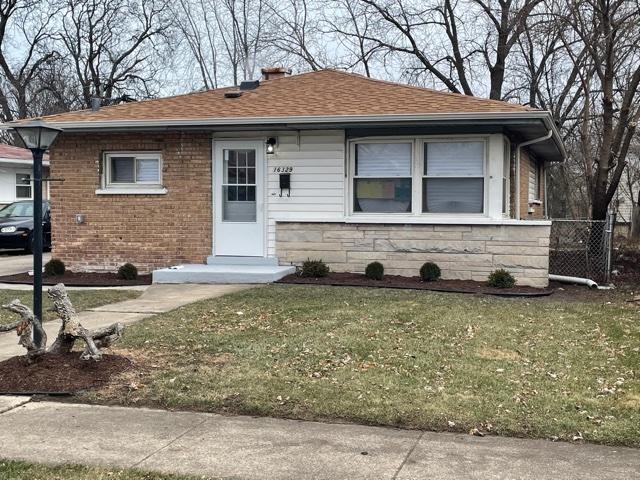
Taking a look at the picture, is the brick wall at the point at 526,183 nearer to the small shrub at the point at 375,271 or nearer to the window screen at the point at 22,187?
the small shrub at the point at 375,271

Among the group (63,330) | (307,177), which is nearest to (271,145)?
(307,177)

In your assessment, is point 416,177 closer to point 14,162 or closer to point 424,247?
point 424,247

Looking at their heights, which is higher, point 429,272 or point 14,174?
point 14,174

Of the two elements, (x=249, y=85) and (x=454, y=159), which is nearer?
(x=454, y=159)

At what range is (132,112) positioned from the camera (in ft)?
44.1

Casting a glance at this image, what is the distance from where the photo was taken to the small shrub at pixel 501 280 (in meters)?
11.3

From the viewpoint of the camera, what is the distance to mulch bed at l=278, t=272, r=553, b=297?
35.9 feet

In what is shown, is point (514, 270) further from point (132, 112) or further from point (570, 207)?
point (570, 207)

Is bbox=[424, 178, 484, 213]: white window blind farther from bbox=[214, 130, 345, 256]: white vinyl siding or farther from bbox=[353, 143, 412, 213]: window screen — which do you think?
bbox=[214, 130, 345, 256]: white vinyl siding

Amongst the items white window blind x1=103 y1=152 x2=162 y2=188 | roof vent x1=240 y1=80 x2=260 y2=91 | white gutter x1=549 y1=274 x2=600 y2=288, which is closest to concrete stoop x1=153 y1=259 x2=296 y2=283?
white window blind x1=103 y1=152 x2=162 y2=188

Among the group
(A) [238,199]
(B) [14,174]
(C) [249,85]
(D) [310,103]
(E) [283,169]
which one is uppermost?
(C) [249,85]

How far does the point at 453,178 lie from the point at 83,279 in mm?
7160

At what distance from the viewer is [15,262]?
56.4ft

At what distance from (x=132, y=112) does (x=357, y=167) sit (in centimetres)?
469
